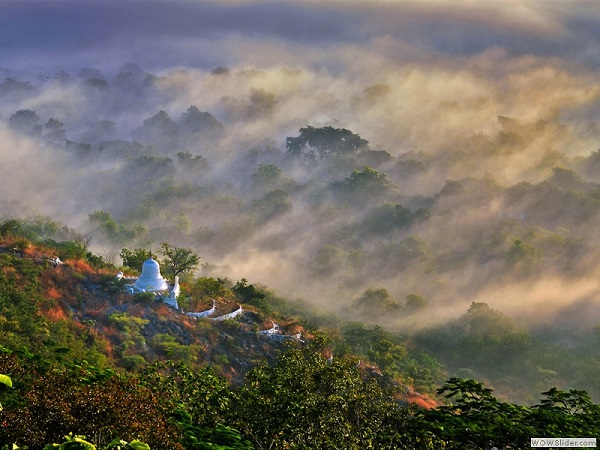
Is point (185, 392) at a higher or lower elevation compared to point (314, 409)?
higher

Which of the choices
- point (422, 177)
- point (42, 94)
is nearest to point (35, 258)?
point (422, 177)

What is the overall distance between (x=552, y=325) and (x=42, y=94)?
14441 cm

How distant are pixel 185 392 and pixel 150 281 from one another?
81.3 feet

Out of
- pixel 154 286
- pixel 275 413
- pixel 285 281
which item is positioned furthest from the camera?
pixel 285 281

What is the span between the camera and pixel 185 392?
15.4 meters

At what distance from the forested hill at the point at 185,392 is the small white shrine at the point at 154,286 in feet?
3.43

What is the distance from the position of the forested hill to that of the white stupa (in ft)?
4.23

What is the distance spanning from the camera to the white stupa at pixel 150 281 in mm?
39031

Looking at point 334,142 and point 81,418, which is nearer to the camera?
point 81,418

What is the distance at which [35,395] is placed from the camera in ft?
32.8

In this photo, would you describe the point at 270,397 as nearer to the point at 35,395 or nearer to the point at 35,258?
the point at 35,395

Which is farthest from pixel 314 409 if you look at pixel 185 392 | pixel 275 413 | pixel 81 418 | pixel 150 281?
pixel 150 281

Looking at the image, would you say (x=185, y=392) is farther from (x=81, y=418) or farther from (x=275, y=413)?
(x=81, y=418)

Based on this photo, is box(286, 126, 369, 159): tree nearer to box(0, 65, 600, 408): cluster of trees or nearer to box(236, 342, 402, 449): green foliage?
box(0, 65, 600, 408): cluster of trees
